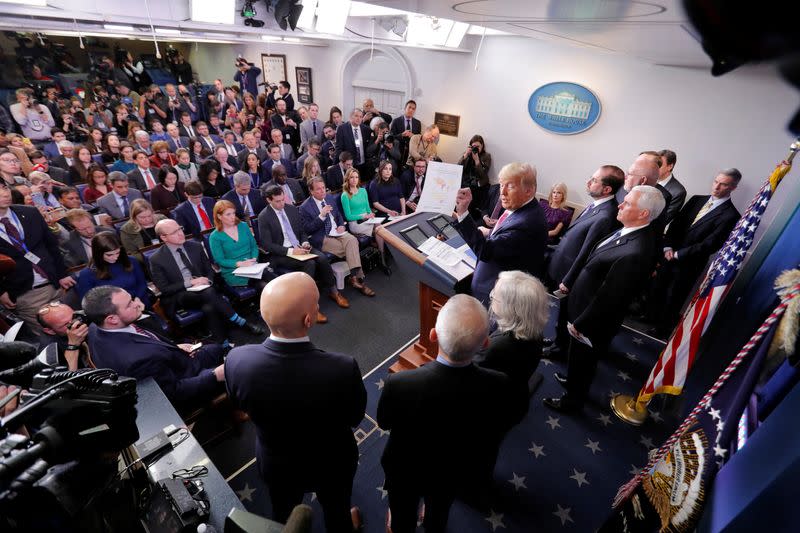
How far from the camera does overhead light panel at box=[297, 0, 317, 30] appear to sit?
17.8ft

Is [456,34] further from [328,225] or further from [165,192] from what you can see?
[165,192]

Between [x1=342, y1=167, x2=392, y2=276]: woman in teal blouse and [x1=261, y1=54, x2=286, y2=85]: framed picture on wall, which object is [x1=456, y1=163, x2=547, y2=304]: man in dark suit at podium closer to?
[x1=342, y1=167, x2=392, y2=276]: woman in teal blouse

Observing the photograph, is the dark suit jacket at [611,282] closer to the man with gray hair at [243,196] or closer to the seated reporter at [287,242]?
the seated reporter at [287,242]

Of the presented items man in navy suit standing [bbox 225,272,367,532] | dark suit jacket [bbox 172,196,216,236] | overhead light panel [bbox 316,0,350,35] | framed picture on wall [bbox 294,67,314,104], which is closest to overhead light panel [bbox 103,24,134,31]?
overhead light panel [bbox 316,0,350,35]

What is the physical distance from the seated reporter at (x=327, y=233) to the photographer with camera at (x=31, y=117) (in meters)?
6.36

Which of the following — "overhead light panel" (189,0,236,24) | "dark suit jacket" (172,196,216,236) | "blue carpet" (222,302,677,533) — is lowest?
"blue carpet" (222,302,677,533)

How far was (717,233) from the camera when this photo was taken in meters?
3.82

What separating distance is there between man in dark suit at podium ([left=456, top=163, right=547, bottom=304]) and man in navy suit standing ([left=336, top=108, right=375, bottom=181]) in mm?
4801

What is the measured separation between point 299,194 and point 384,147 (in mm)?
2238

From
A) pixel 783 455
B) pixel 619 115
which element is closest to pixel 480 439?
pixel 783 455

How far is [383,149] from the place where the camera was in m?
7.03

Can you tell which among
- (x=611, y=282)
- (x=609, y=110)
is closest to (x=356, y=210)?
(x=611, y=282)

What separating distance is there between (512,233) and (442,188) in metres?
1.09

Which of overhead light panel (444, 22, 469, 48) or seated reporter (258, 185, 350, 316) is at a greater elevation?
overhead light panel (444, 22, 469, 48)
